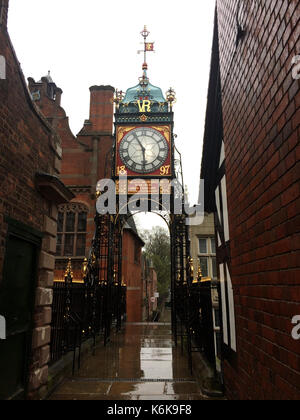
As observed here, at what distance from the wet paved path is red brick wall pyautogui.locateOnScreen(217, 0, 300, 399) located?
162 cm

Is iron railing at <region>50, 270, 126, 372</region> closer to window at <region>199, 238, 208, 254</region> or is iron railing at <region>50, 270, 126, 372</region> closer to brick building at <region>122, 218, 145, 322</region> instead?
window at <region>199, 238, 208, 254</region>

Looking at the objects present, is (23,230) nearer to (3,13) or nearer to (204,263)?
(3,13)

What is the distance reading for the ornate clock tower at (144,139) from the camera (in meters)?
11.8

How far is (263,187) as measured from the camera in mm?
2641

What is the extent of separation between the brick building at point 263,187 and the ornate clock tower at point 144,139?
7.60 meters

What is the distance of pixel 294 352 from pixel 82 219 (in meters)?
15.1

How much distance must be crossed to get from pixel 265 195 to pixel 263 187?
0.30ft

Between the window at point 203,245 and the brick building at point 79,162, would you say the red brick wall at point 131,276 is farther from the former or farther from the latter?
the window at point 203,245

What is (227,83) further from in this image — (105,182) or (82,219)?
(82,219)

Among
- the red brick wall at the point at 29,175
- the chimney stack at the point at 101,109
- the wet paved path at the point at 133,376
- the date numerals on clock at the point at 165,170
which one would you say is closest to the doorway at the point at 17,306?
the red brick wall at the point at 29,175

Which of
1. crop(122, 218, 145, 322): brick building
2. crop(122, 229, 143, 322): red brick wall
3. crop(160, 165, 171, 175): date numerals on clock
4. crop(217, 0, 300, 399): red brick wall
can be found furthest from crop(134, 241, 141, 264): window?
crop(217, 0, 300, 399): red brick wall

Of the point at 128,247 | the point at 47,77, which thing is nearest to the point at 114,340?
the point at 128,247

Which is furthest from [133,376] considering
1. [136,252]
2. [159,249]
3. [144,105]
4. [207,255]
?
[159,249]

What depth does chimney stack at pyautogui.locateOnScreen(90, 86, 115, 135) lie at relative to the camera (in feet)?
60.1
